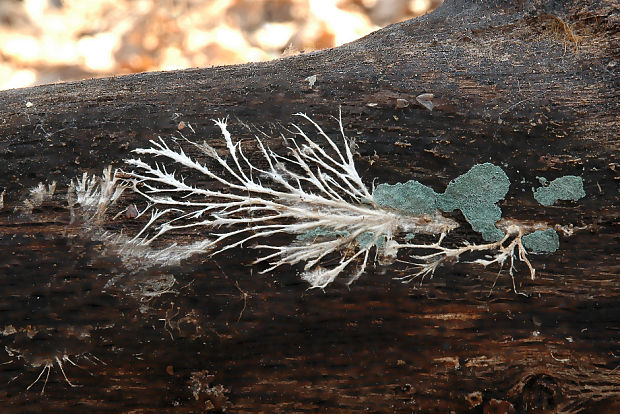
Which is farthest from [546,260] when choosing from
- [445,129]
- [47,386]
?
[47,386]

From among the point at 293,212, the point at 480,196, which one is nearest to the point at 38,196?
the point at 293,212

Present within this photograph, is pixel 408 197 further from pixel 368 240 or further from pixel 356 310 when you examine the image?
pixel 356 310

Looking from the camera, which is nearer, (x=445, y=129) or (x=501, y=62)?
(x=445, y=129)

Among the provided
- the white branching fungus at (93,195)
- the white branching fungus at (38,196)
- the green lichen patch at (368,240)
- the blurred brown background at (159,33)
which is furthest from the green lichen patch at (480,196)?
the blurred brown background at (159,33)

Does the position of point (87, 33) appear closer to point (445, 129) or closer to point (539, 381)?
point (445, 129)

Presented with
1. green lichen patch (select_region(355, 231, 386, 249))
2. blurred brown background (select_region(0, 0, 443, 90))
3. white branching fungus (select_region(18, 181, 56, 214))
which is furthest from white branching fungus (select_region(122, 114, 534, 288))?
blurred brown background (select_region(0, 0, 443, 90))

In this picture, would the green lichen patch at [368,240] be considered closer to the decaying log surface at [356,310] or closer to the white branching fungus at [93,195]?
the decaying log surface at [356,310]

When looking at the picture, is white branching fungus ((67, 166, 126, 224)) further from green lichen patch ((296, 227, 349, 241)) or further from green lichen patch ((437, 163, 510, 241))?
green lichen patch ((437, 163, 510, 241))

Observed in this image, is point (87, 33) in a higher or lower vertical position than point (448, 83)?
higher
